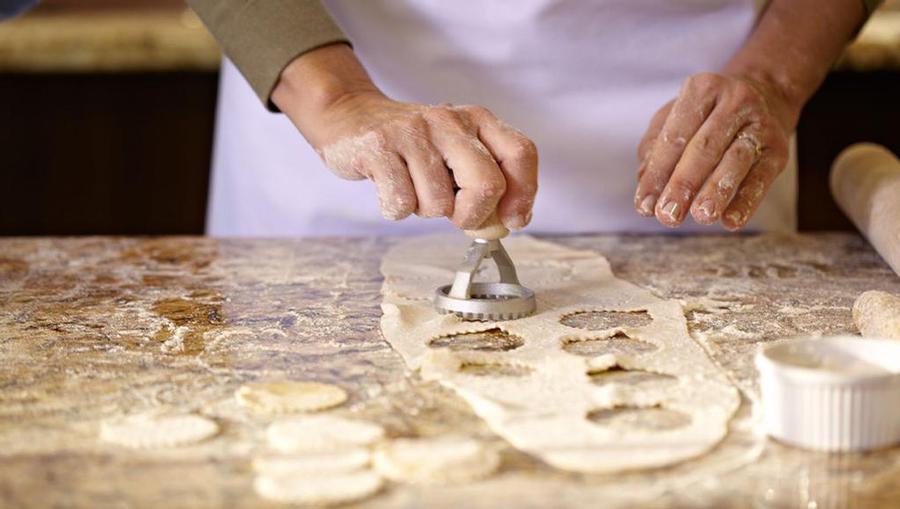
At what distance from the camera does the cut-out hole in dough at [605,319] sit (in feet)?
4.09

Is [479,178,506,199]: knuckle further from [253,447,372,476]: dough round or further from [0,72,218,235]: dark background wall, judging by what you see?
[0,72,218,235]: dark background wall

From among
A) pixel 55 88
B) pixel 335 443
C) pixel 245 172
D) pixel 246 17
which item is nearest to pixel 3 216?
pixel 55 88

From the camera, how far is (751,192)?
150 centimetres

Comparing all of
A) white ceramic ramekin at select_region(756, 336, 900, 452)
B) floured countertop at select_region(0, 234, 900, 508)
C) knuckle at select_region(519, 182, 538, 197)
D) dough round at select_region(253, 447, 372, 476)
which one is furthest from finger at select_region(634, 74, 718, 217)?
dough round at select_region(253, 447, 372, 476)

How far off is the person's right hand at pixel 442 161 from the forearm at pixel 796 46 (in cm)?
56

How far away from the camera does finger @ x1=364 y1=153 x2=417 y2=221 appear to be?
4.24 feet

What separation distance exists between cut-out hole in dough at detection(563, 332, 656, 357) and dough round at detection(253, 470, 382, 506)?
15.2 inches

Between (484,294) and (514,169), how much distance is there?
17 cm

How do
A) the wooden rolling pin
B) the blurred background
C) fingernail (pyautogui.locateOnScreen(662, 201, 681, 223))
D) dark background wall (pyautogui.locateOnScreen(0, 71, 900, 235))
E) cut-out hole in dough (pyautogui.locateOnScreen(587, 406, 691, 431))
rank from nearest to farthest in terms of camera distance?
cut-out hole in dough (pyautogui.locateOnScreen(587, 406, 691, 431)), fingernail (pyautogui.locateOnScreen(662, 201, 681, 223)), the wooden rolling pin, the blurred background, dark background wall (pyautogui.locateOnScreen(0, 71, 900, 235))

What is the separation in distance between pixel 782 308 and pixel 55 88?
273 cm

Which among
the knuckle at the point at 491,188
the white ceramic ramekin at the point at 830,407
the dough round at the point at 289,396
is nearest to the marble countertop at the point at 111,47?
the knuckle at the point at 491,188

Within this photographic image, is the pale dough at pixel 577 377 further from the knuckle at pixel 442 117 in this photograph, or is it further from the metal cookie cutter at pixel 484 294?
the knuckle at pixel 442 117

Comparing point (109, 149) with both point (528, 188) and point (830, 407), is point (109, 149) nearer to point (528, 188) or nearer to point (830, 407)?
point (528, 188)

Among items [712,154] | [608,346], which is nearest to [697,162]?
[712,154]
